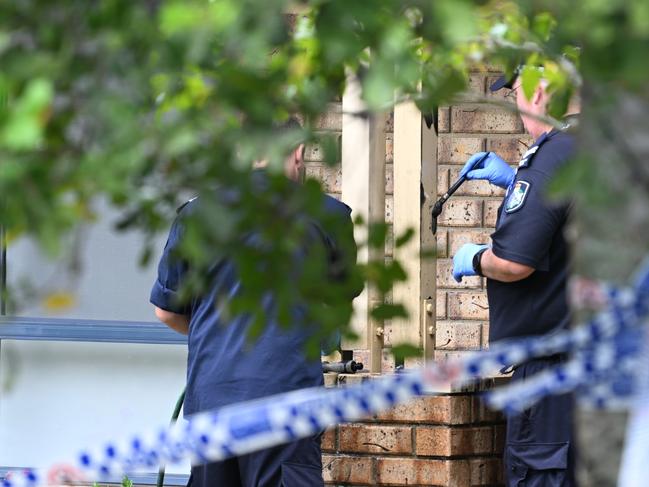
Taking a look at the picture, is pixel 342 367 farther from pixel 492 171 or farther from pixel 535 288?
pixel 492 171

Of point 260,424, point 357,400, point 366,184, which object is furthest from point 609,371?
point 366,184

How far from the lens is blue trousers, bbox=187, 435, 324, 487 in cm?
362

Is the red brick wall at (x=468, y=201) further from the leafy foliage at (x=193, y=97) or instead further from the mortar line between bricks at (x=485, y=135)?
the leafy foliage at (x=193, y=97)

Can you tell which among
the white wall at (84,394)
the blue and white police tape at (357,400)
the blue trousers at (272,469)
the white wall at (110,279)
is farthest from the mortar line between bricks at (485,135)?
the blue and white police tape at (357,400)

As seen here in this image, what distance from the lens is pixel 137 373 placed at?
5.39m

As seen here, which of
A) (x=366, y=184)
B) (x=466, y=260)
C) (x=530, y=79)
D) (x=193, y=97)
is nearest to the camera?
(x=193, y=97)

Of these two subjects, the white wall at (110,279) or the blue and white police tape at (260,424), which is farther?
the white wall at (110,279)

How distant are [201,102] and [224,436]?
2.81ft

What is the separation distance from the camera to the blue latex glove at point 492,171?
4.55 m

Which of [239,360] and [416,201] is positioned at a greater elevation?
[416,201]

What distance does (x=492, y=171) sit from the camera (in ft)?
14.9

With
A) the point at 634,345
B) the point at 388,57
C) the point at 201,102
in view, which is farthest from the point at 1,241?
the point at 634,345

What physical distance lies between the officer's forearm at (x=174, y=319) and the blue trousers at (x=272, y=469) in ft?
1.46

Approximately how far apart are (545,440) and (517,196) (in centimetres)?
72
